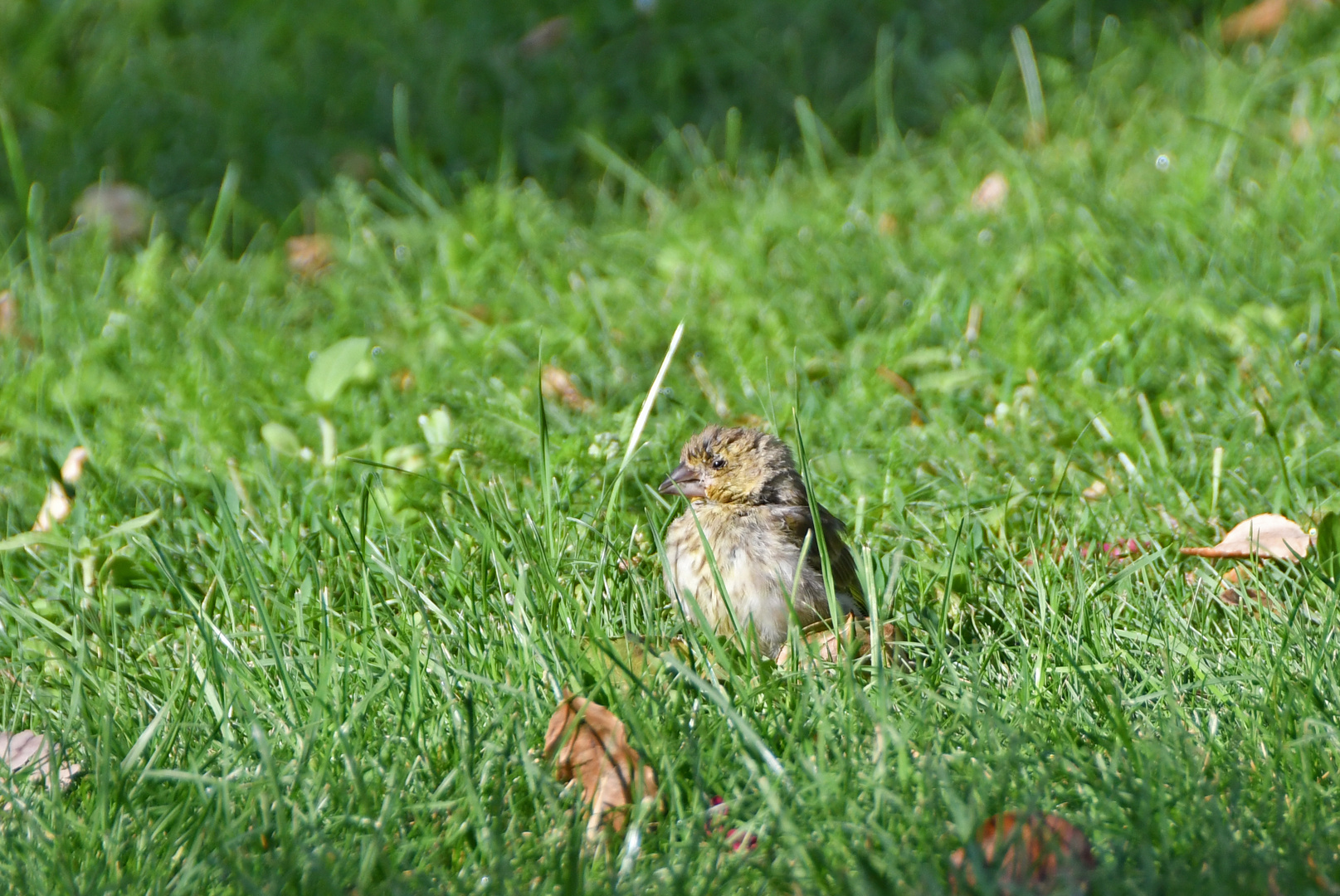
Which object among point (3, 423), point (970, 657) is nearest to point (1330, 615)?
point (970, 657)

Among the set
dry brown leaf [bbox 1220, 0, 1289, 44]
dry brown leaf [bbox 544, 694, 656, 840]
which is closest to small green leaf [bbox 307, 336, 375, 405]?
dry brown leaf [bbox 544, 694, 656, 840]

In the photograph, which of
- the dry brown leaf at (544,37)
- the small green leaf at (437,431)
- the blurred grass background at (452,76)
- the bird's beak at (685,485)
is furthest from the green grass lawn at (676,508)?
the dry brown leaf at (544,37)

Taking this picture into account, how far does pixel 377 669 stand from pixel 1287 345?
2624 millimetres

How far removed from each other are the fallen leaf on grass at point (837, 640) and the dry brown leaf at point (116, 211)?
3.31m

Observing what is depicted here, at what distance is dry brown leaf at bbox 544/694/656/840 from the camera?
2.23 meters

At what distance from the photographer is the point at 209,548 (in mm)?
3197

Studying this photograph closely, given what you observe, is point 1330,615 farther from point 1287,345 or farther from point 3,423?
point 3,423

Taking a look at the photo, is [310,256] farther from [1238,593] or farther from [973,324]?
[1238,593]

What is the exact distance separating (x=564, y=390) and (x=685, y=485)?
1.01m

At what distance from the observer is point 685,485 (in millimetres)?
3076

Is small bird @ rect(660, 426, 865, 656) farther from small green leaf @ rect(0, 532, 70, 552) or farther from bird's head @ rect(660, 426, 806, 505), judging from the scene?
small green leaf @ rect(0, 532, 70, 552)

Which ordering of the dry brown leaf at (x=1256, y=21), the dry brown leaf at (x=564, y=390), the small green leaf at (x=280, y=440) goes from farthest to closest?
the dry brown leaf at (x=1256, y=21) < the dry brown leaf at (x=564, y=390) < the small green leaf at (x=280, y=440)

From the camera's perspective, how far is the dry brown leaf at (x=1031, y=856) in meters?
1.92

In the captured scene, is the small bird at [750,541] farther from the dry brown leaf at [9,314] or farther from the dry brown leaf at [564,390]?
the dry brown leaf at [9,314]
